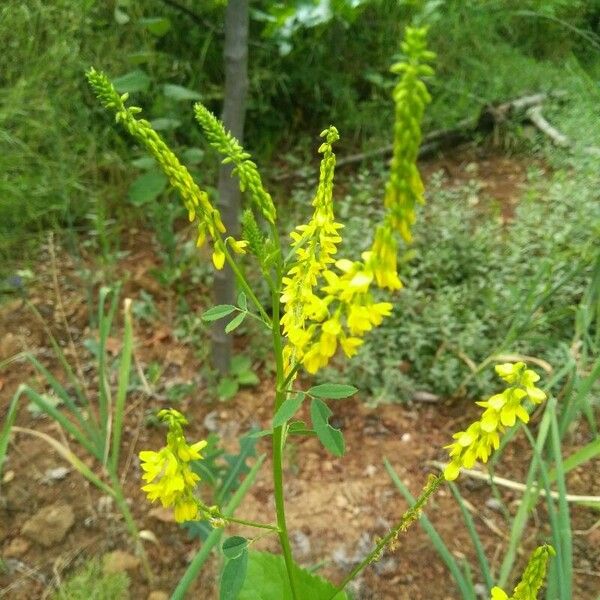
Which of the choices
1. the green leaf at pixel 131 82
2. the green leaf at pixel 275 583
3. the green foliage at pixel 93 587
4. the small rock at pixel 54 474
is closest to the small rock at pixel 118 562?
the green foliage at pixel 93 587

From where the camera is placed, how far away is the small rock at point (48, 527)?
5.79 feet

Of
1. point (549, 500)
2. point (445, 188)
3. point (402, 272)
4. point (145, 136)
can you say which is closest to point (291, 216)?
point (402, 272)

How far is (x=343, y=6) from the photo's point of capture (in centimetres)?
201

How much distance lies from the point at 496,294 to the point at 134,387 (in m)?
1.33

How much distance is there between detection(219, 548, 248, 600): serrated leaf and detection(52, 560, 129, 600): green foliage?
811 mm

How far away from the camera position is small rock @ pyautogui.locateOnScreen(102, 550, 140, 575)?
1674mm

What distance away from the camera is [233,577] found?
892 millimetres

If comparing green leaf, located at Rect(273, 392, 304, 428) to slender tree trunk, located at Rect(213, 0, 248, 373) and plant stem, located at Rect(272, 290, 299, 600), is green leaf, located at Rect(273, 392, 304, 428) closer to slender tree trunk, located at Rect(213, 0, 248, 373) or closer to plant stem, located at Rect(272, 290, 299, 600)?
plant stem, located at Rect(272, 290, 299, 600)

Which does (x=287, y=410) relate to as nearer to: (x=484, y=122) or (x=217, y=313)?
(x=217, y=313)

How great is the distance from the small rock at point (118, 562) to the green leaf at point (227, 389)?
0.59 metres

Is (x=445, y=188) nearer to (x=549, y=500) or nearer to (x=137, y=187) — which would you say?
(x=137, y=187)

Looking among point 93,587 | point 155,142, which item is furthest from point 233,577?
point 93,587

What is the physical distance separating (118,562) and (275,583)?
0.58m

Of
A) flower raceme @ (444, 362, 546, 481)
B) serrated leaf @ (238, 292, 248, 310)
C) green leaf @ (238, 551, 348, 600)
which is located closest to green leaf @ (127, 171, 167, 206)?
green leaf @ (238, 551, 348, 600)
